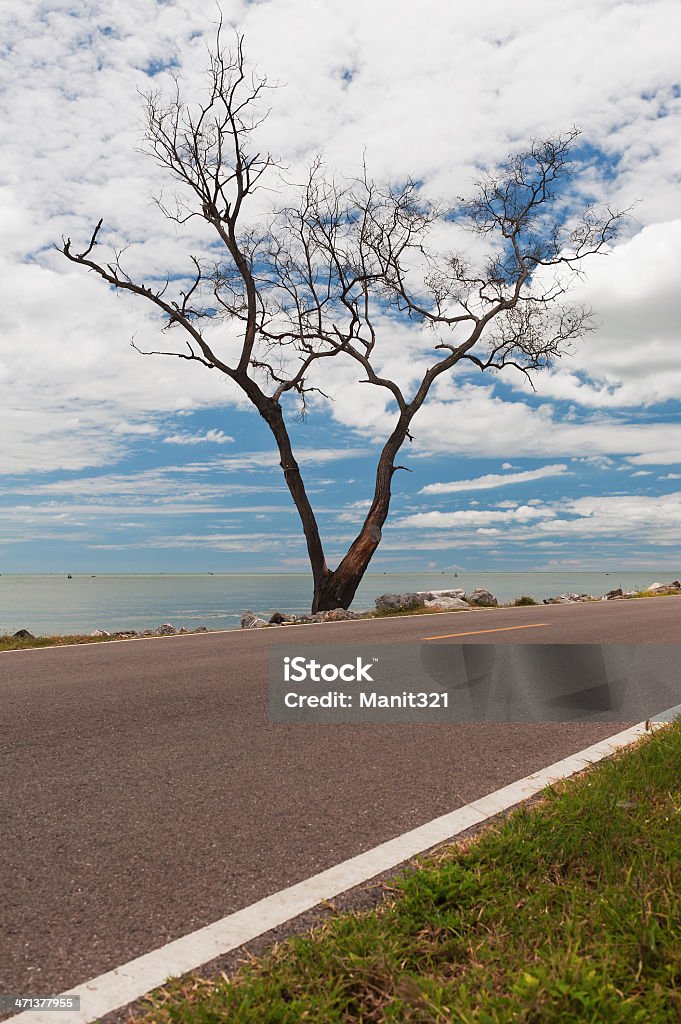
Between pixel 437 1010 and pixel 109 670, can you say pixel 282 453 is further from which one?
pixel 437 1010

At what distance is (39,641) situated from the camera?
1275 centimetres

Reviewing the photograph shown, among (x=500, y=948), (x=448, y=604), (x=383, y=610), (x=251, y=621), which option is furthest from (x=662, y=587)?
(x=500, y=948)

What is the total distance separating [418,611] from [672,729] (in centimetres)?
1359

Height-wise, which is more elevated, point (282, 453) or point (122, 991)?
point (282, 453)

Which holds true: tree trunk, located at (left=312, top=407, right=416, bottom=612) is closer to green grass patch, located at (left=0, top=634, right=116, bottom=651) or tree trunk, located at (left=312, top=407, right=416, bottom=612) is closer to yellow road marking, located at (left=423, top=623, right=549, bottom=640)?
yellow road marking, located at (left=423, top=623, right=549, bottom=640)

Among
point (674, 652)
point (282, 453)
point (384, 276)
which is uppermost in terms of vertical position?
point (384, 276)

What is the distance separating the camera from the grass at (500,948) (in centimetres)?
242

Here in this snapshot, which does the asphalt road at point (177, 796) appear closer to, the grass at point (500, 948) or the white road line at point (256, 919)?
the white road line at point (256, 919)

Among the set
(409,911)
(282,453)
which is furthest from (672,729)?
(282,453)

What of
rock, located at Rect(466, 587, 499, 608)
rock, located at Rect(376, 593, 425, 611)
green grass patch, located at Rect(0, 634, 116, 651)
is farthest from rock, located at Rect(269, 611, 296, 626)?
rock, located at Rect(466, 587, 499, 608)

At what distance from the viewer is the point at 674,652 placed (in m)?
11.3

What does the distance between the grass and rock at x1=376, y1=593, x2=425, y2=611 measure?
16.1 m

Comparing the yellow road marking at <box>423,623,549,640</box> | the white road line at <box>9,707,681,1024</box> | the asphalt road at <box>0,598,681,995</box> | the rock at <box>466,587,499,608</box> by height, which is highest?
the rock at <box>466,587,499,608</box>

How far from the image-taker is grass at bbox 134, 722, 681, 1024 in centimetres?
242
